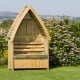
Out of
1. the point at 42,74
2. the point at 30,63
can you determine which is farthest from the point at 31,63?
the point at 42,74

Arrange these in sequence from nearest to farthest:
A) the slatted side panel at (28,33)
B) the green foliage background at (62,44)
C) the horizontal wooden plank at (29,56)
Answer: the horizontal wooden plank at (29,56) → the slatted side panel at (28,33) → the green foliage background at (62,44)

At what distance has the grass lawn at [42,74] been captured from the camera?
14406 millimetres

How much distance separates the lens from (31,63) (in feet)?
52.1

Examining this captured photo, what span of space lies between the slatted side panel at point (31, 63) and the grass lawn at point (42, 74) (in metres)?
0.23

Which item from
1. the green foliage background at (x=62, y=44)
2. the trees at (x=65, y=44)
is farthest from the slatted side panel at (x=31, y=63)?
the trees at (x=65, y=44)

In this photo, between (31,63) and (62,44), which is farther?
(62,44)

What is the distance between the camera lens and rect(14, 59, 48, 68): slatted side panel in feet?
51.8

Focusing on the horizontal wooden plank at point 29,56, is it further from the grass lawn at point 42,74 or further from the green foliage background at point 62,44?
the green foliage background at point 62,44

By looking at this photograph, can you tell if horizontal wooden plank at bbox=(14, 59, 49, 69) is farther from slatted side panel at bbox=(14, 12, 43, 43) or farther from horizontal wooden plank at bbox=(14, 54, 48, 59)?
slatted side panel at bbox=(14, 12, 43, 43)

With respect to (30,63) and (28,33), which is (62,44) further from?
(30,63)

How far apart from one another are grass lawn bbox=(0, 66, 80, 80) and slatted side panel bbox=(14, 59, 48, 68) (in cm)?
23

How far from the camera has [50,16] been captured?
64.5 ft

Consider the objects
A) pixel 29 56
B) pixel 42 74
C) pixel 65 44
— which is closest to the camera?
pixel 42 74

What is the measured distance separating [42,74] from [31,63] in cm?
94
